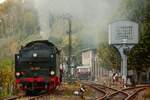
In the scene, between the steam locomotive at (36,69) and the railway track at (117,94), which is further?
the steam locomotive at (36,69)

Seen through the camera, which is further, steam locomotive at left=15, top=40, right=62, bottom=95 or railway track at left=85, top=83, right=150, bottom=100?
steam locomotive at left=15, top=40, right=62, bottom=95

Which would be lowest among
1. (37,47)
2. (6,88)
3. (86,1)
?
(6,88)

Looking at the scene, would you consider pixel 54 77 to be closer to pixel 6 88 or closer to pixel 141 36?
pixel 6 88

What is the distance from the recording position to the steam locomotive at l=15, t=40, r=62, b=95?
26.1 metres

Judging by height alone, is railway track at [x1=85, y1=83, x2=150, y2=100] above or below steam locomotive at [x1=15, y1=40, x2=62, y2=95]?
below

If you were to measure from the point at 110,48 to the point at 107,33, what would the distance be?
3.70 m

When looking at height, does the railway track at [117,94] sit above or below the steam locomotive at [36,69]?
below

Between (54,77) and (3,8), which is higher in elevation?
(3,8)

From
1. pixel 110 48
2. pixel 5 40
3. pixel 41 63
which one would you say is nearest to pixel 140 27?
pixel 110 48

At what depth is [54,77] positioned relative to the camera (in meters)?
25.9

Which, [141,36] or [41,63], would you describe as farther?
[141,36]

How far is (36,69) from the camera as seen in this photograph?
2633cm

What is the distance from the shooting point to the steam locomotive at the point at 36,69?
26.1m

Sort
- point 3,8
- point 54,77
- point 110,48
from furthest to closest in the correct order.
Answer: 1. point 110,48
2. point 3,8
3. point 54,77
